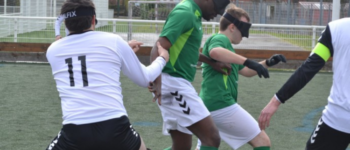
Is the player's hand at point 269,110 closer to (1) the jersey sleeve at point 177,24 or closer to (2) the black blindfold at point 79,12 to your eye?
(1) the jersey sleeve at point 177,24

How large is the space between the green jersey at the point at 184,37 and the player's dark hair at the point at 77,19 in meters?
1.03

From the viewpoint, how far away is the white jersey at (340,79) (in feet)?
12.8

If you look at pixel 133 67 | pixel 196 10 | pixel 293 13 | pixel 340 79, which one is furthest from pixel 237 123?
pixel 293 13

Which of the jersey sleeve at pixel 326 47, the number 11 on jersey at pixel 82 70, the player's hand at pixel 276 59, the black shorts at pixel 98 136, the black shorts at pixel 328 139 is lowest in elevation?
the black shorts at pixel 328 139

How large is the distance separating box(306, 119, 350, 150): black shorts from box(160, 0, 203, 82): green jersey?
1.26m

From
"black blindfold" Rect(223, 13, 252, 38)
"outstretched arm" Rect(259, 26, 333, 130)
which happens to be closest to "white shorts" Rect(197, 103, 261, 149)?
"black blindfold" Rect(223, 13, 252, 38)

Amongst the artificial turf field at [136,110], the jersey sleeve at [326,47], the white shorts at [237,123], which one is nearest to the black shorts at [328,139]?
the jersey sleeve at [326,47]

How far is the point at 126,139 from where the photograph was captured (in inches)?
141

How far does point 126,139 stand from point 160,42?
1.21 meters

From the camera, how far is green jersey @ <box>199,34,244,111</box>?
5.25 m

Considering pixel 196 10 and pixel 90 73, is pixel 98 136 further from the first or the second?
pixel 196 10

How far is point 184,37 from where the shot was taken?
4.81 meters

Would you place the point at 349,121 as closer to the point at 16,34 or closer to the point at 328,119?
the point at 328,119

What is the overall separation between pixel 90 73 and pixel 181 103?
1412 mm
